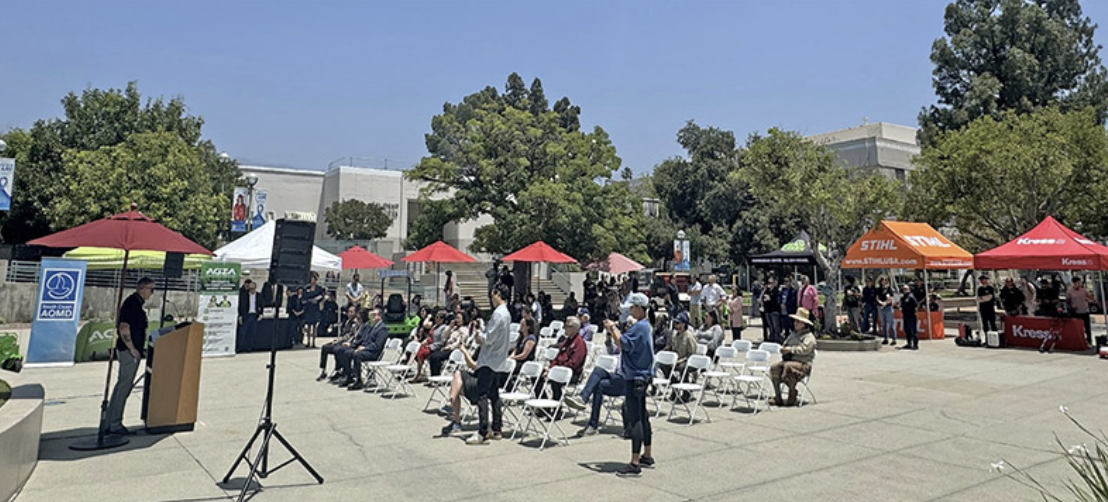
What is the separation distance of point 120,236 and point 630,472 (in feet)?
19.5

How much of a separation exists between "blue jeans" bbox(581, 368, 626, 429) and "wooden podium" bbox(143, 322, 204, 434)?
4.46 meters

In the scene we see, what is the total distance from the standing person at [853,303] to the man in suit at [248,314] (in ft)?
49.4

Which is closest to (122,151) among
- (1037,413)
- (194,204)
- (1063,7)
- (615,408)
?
(194,204)

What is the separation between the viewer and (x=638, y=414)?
625 centimetres

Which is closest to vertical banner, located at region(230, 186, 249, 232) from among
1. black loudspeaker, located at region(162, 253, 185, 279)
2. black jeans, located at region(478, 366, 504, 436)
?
black loudspeaker, located at region(162, 253, 185, 279)

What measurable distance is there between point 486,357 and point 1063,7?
40.5 m

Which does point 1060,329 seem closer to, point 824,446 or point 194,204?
point 824,446

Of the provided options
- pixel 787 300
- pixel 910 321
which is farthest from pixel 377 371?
pixel 910 321

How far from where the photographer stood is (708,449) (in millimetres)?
7047

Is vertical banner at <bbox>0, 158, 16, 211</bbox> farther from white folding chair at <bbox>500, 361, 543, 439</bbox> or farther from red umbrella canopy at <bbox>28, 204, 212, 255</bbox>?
white folding chair at <bbox>500, 361, 543, 439</bbox>

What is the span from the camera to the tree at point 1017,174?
2083 cm

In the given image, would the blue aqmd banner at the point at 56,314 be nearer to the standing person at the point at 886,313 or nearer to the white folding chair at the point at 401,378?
the white folding chair at the point at 401,378

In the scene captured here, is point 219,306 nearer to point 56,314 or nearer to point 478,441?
point 56,314

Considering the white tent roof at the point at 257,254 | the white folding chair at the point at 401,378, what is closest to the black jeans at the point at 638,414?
the white folding chair at the point at 401,378
